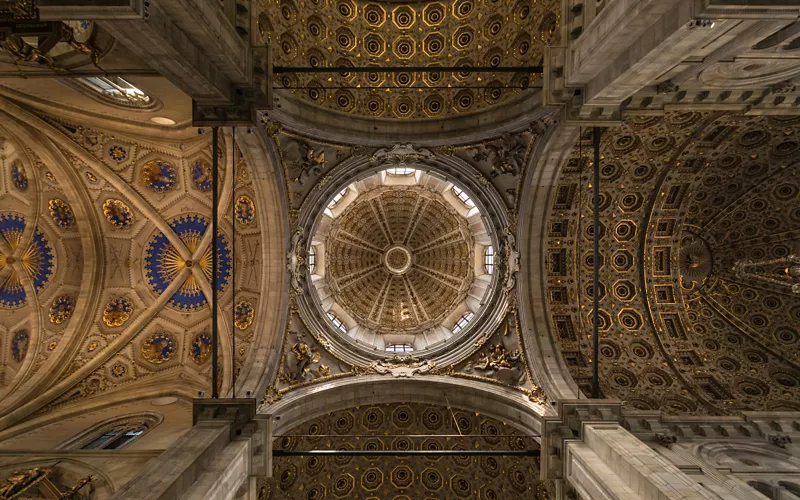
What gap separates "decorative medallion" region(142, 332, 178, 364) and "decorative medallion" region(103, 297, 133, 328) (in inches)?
56.4

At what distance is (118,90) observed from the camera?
12.9m

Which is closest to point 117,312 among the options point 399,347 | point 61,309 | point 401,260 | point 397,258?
point 61,309

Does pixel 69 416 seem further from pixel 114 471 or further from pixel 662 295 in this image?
pixel 662 295

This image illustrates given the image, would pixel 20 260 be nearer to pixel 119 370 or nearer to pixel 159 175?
pixel 119 370

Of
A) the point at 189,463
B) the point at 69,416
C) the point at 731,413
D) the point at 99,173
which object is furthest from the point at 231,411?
the point at 731,413

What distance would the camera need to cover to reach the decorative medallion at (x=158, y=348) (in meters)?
17.9

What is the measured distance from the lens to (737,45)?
7117 mm

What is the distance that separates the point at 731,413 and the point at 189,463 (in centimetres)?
1593

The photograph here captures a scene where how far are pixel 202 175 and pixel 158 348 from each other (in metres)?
8.06

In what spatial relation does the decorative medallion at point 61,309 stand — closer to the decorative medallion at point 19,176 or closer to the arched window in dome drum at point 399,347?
the decorative medallion at point 19,176

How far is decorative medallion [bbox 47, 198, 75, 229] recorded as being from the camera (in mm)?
16578

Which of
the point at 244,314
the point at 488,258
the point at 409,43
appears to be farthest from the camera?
the point at 488,258

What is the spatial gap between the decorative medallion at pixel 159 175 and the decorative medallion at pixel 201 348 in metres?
6.51

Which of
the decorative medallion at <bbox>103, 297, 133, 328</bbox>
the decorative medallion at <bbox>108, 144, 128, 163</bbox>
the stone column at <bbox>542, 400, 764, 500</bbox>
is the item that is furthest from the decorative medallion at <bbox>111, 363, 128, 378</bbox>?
the stone column at <bbox>542, 400, 764, 500</bbox>
